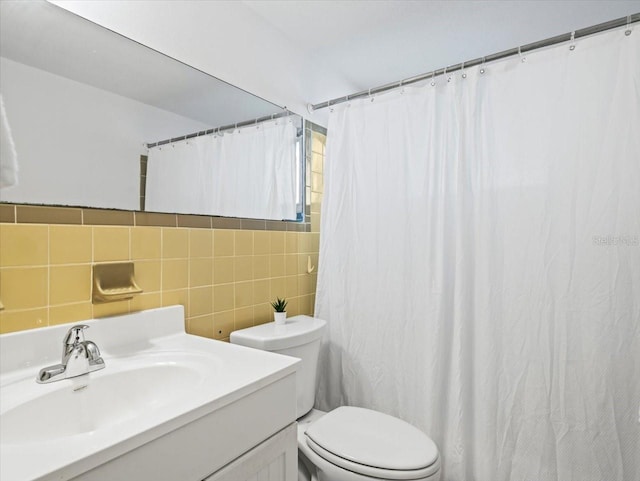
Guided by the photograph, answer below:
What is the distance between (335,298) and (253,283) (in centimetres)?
46

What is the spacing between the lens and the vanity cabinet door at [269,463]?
80 centimetres

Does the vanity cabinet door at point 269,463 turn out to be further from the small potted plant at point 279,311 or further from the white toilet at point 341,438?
the small potted plant at point 279,311

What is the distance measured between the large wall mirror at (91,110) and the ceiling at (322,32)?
0.34 ft

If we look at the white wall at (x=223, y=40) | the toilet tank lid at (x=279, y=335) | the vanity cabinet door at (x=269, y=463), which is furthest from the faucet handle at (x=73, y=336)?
the white wall at (x=223, y=40)

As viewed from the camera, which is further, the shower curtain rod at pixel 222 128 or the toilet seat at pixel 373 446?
the shower curtain rod at pixel 222 128

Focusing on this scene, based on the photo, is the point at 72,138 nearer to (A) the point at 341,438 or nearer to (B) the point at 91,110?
(B) the point at 91,110

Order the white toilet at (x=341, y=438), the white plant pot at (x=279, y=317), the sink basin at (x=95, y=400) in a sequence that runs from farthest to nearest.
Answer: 1. the white plant pot at (x=279, y=317)
2. the white toilet at (x=341, y=438)
3. the sink basin at (x=95, y=400)

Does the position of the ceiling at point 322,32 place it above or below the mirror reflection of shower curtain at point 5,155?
above

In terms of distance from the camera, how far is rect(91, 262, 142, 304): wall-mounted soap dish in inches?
40.5

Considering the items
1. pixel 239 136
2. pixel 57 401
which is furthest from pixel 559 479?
pixel 239 136

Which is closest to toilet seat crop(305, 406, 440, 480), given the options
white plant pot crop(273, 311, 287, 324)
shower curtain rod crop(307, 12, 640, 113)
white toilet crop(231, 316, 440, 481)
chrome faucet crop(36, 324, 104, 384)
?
white toilet crop(231, 316, 440, 481)

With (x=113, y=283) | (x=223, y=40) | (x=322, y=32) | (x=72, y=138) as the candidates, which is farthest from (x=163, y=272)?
(x=322, y=32)

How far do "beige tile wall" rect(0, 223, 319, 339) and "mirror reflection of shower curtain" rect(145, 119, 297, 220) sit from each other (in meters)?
0.11

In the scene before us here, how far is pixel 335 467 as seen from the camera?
1.19m
